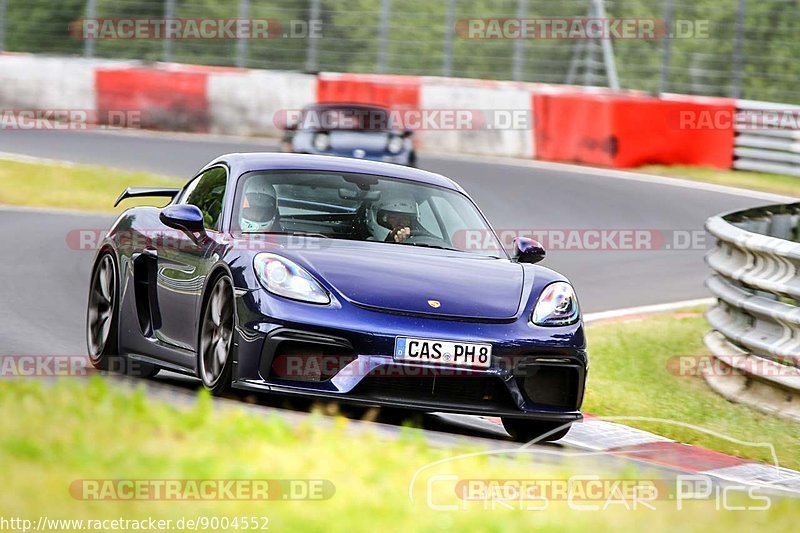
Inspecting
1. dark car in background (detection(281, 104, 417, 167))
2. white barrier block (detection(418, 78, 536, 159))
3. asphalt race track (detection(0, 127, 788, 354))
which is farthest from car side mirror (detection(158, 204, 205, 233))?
white barrier block (detection(418, 78, 536, 159))

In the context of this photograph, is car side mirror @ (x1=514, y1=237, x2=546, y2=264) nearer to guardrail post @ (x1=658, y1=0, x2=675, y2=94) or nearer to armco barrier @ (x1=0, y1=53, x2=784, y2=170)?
armco barrier @ (x1=0, y1=53, x2=784, y2=170)

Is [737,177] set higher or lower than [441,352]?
lower

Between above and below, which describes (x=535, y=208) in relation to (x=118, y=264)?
below

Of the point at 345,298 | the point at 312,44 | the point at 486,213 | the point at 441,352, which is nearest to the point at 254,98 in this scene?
the point at 312,44

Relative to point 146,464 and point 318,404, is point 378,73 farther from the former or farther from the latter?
point 146,464

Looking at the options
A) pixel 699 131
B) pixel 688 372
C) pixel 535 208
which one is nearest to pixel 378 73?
pixel 699 131

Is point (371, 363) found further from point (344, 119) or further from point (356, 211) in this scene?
point (344, 119)

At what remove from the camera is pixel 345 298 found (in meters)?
7.14

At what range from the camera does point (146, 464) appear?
475cm

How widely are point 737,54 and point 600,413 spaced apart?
16104 mm

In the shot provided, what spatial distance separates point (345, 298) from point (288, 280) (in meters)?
0.28

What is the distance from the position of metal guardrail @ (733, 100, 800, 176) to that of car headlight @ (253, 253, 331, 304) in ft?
55.7

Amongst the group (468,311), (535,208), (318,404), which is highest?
(468,311)

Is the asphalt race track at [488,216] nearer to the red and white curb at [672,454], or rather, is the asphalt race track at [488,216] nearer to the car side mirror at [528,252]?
the car side mirror at [528,252]
